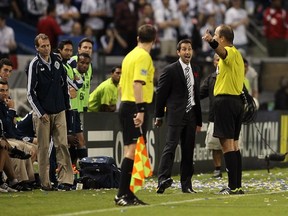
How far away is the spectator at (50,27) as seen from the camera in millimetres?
25109

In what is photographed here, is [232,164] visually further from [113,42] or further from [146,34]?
[113,42]

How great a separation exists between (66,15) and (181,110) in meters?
10.8

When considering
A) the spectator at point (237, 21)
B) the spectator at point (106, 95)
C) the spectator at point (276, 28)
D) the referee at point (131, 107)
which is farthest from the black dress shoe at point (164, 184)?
the spectator at point (276, 28)

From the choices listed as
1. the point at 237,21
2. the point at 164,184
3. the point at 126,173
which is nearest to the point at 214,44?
the point at 164,184

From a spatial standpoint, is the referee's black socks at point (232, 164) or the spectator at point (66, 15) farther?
the spectator at point (66, 15)

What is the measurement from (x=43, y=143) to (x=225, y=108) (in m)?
2.74

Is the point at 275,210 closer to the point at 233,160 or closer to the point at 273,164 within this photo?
the point at 233,160

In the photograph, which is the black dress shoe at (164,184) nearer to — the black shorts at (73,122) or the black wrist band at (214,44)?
the black shorts at (73,122)

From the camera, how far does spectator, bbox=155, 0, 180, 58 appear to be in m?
27.3

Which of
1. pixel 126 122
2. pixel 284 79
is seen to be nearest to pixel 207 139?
pixel 126 122

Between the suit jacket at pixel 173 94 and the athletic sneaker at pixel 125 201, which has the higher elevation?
the suit jacket at pixel 173 94

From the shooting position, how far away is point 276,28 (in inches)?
1206

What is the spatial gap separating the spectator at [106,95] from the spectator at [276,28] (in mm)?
11583

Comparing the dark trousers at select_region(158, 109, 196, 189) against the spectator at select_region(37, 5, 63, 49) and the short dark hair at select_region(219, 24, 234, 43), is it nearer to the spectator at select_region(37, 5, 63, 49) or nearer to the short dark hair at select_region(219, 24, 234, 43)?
the short dark hair at select_region(219, 24, 234, 43)
